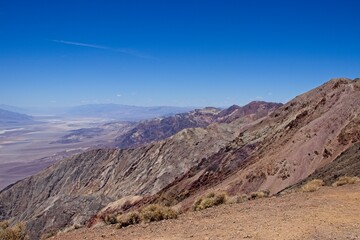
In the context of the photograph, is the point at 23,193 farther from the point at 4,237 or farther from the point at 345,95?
the point at 4,237

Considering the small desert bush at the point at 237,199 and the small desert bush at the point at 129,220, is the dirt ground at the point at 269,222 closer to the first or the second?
the small desert bush at the point at 129,220

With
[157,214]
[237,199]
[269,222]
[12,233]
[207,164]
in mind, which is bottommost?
[207,164]

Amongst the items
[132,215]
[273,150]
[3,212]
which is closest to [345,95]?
[273,150]

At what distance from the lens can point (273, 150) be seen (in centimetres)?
3662

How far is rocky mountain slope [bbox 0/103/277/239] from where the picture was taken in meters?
47.2

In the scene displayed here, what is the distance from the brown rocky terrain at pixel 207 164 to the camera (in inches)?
1225

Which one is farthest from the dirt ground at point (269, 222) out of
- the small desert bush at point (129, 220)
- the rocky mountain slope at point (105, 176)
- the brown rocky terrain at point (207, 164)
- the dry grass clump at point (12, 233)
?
the rocky mountain slope at point (105, 176)

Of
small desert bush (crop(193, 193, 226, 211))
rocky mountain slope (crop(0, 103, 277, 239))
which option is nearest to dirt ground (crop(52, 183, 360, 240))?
small desert bush (crop(193, 193, 226, 211))

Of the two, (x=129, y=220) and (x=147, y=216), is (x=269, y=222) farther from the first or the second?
(x=129, y=220)

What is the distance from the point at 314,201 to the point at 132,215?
19.8 feet

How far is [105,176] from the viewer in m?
70.9

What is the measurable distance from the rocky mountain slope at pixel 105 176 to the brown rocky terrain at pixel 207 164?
155 millimetres

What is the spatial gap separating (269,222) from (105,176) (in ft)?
205

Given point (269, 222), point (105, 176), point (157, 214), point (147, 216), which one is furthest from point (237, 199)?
point (105, 176)
